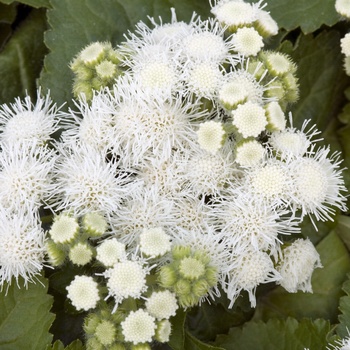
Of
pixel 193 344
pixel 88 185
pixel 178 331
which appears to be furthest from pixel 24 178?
pixel 193 344

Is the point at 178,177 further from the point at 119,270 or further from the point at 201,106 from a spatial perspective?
the point at 119,270

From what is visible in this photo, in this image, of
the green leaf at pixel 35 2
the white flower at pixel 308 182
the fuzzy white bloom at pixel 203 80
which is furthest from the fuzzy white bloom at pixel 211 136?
the green leaf at pixel 35 2

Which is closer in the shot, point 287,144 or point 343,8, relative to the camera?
point 287,144

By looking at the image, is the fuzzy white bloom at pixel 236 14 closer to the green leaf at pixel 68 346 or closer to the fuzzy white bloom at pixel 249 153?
the fuzzy white bloom at pixel 249 153

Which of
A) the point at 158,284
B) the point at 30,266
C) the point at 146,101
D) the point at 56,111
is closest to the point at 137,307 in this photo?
the point at 158,284

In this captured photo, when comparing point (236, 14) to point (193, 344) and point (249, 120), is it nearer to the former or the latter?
point (249, 120)

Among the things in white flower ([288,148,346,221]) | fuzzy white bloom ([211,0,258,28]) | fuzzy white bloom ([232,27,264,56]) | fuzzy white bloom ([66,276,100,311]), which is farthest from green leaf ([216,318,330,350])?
fuzzy white bloom ([211,0,258,28])
